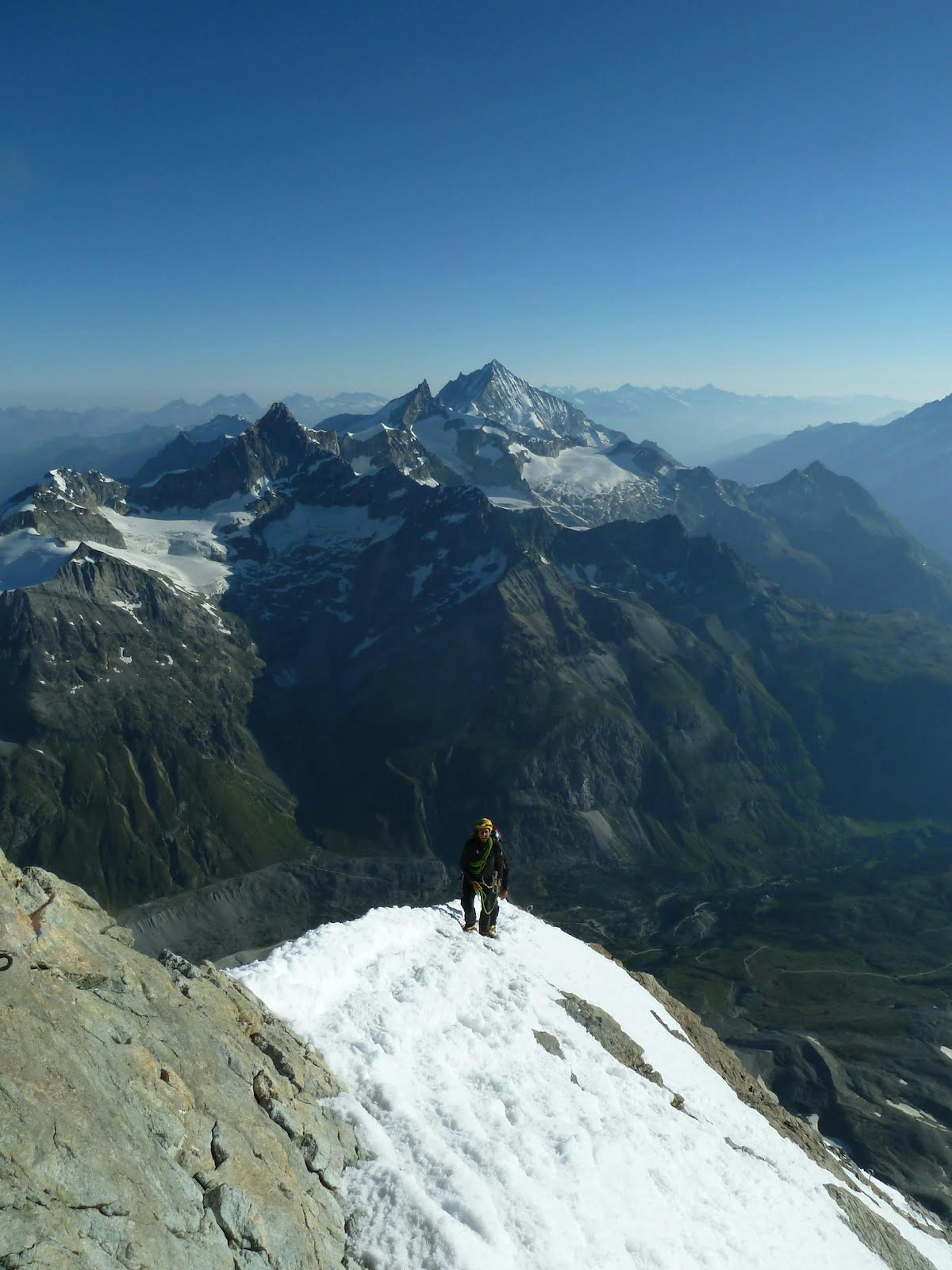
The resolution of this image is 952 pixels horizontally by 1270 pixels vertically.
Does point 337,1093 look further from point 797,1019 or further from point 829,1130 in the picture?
point 797,1019

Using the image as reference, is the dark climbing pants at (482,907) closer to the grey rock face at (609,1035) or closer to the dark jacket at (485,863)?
the dark jacket at (485,863)

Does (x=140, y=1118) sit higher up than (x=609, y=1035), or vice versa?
(x=140, y=1118)

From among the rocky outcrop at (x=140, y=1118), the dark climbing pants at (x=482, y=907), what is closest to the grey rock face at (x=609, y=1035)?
the dark climbing pants at (x=482, y=907)

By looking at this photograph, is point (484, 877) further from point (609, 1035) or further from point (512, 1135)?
point (512, 1135)

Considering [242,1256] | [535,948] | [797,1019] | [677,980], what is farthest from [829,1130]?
[242,1256]

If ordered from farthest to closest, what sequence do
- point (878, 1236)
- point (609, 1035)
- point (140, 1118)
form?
point (609, 1035) → point (878, 1236) → point (140, 1118)

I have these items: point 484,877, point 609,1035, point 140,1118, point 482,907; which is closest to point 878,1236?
point 609,1035
